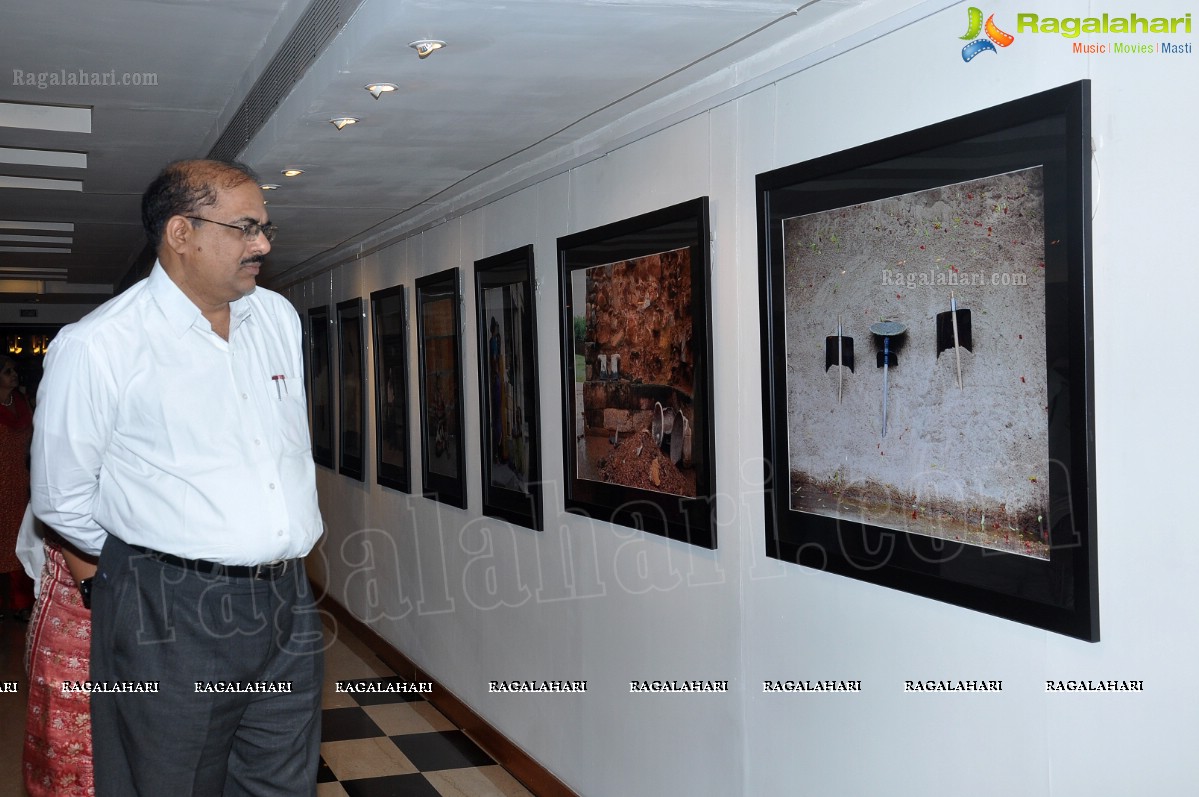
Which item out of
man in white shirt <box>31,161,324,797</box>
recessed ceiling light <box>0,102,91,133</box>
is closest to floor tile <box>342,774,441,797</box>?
man in white shirt <box>31,161,324,797</box>

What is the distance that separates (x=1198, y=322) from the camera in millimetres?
1679

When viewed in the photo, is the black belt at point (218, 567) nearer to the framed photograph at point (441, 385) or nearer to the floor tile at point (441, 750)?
the floor tile at point (441, 750)

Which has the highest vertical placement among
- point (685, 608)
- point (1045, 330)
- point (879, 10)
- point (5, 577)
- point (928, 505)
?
point (879, 10)

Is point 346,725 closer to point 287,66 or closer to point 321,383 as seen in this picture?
point 287,66

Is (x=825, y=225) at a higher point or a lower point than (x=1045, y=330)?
higher

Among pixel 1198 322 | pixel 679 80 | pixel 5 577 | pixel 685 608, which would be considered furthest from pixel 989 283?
pixel 5 577

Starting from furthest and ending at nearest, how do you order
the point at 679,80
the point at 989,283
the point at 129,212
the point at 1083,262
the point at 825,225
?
the point at 129,212, the point at 679,80, the point at 825,225, the point at 989,283, the point at 1083,262

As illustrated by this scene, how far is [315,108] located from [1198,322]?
7.71 ft

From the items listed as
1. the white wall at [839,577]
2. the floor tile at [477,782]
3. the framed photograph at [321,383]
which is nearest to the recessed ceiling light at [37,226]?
the framed photograph at [321,383]

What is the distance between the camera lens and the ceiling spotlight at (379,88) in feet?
9.32

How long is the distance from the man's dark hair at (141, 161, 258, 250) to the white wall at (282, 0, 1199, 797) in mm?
1297

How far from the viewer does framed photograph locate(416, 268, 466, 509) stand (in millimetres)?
4980

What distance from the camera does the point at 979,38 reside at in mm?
2039

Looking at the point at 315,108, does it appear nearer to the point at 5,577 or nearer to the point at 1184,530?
the point at 1184,530
